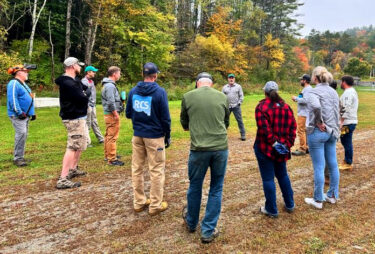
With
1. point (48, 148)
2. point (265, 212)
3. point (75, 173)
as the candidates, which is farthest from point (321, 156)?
point (48, 148)

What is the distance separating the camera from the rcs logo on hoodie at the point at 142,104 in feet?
11.9

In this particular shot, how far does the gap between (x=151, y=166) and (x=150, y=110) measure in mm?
795

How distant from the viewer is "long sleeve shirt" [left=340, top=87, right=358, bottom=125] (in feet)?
17.3

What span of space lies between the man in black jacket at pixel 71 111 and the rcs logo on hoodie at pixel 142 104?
1520 millimetres

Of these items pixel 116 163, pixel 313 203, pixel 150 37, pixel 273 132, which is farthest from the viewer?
pixel 150 37

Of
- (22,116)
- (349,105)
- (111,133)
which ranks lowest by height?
(111,133)

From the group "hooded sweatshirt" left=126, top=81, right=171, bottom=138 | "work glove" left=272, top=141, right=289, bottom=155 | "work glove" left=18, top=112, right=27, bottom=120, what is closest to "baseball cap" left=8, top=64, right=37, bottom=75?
"work glove" left=18, top=112, right=27, bottom=120

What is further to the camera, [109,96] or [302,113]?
[302,113]

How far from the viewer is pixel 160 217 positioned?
12.4 ft

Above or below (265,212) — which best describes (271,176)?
above

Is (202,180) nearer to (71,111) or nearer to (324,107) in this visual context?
(324,107)

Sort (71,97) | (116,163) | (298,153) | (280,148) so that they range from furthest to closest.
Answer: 1. (298,153)
2. (116,163)
3. (71,97)
4. (280,148)

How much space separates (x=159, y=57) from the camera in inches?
950

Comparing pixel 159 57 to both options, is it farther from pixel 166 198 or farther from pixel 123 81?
pixel 166 198
